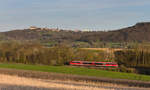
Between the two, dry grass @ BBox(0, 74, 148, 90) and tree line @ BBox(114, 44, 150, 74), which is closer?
dry grass @ BBox(0, 74, 148, 90)

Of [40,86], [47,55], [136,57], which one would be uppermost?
[47,55]

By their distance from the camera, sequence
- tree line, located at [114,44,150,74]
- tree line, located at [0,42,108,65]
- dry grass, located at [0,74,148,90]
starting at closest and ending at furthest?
1. dry grass, located at [0,74,148,90]
2. tree line, located at [114,44,150,74]
3. tree line, located at [0,42,108,65]

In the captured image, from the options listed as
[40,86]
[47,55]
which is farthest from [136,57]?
[40,86]

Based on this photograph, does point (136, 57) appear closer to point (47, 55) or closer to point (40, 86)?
point (47, 55)

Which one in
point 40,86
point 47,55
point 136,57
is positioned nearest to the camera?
point 40,86

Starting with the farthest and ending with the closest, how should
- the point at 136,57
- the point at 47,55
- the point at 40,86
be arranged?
1. the point at 47,55
2. the point at 136,57
3. the point at 40,86

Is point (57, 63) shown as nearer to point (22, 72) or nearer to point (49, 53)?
point (49, 53)

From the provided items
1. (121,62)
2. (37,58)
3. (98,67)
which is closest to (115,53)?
(121,62)

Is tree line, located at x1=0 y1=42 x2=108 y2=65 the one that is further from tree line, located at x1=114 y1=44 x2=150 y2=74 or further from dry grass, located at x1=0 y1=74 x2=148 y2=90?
dry grass, located at x1=0 y1=74 x2=148 y2=90

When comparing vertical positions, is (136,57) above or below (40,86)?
above

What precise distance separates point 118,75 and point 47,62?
14237 mm

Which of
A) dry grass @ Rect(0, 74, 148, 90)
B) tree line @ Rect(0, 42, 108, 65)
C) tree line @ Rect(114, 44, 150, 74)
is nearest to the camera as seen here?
dry grass @ Rect(0, 74, 148, 90)

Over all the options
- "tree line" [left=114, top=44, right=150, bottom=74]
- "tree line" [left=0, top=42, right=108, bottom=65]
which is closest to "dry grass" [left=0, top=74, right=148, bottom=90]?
"tree line" [left=114, top=44, right=150, bottom=74]

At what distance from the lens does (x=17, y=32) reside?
385 ft
